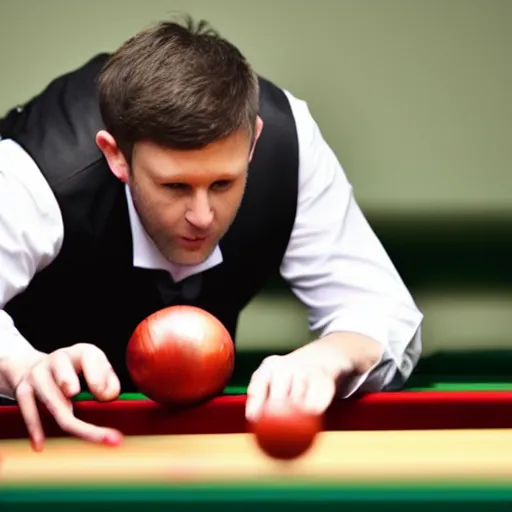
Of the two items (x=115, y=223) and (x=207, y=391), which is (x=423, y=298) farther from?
(x=207, y=391)

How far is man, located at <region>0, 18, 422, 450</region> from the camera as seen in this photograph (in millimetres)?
1435

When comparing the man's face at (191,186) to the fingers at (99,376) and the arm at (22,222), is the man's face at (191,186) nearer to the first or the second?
the arm at (22,222)

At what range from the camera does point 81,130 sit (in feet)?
5.99

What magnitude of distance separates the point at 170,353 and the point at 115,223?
25.6 inches

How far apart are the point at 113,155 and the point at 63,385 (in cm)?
57

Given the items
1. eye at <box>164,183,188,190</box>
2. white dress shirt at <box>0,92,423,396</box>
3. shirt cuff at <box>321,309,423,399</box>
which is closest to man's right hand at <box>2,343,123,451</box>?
white dress shirt at <box>0,92,423,396</box>

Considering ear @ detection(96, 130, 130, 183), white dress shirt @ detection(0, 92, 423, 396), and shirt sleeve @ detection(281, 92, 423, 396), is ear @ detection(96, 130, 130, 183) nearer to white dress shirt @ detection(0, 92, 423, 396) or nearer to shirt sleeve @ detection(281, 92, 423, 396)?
white dress shirt @ detection(0, 92, 423, 396)

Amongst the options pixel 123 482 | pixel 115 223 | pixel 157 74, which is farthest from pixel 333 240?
pixel 123 482

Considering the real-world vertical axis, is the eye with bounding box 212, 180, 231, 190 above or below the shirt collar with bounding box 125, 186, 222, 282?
above

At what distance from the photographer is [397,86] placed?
3.09 meters

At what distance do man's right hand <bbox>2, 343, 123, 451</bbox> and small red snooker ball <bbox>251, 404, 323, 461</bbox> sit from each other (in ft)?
0.69

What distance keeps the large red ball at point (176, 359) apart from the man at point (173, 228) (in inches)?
2.5

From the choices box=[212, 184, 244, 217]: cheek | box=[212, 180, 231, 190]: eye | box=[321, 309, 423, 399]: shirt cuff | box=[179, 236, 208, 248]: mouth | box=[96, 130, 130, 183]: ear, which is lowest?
box=[321, 309, 423, 399]: shirt cuff

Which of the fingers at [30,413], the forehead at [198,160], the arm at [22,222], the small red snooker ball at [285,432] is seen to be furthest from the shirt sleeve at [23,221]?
the small red snooker ball at [285,432]
